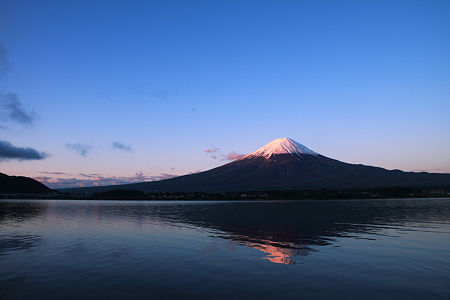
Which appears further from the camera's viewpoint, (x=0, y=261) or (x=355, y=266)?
(x=0, y=261)

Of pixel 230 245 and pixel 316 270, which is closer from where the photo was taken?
pixel 316 270

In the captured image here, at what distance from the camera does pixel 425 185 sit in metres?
199

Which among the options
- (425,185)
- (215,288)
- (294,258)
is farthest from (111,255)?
(425,185)

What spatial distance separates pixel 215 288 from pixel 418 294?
7.42m

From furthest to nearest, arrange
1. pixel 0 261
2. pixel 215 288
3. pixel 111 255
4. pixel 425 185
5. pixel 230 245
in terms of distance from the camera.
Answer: pixel 425 185
pixel 230 245
pixel 111 255
pixel 0 261
pixel 215 288

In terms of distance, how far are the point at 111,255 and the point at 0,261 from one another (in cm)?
563

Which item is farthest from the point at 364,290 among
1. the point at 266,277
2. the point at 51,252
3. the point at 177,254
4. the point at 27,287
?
the point at 51,252

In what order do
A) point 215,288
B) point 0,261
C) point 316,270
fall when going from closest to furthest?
point 215,288 < point 316,270 < point 0,261

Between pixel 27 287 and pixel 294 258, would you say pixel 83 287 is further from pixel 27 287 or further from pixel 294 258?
pixel 294 258

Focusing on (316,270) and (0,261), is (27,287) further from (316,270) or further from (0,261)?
(316,270)

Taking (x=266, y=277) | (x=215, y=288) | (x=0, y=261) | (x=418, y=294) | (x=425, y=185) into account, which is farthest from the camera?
(x=425, y=185)

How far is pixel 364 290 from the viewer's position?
11773 mm

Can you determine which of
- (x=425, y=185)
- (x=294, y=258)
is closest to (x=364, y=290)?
(x=294, y=258)

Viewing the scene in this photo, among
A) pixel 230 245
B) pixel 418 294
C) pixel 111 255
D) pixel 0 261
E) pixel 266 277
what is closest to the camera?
pixel 418 294
